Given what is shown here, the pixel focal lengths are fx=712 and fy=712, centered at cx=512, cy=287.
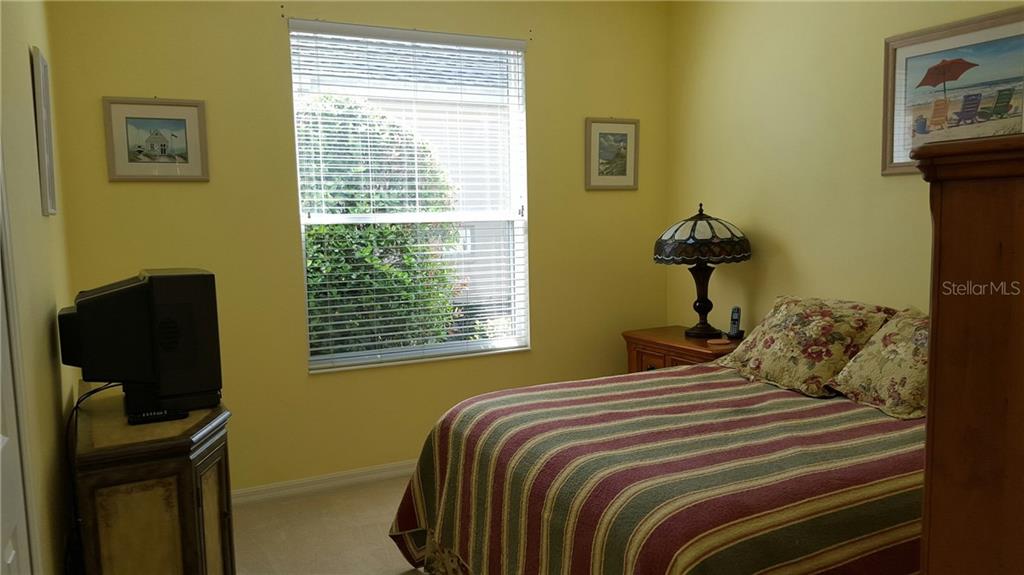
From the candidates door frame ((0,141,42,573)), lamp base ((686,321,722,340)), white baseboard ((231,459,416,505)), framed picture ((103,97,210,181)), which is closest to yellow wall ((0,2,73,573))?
door frame ((0,141,42,573))

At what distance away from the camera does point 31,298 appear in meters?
1.75

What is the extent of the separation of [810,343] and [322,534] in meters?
2.19

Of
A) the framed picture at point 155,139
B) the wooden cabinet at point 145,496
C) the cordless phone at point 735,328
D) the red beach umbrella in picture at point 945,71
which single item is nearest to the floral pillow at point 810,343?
the cordless phone at point 735,328

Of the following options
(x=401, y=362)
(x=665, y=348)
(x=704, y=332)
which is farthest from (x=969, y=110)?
(x=401, y=362)

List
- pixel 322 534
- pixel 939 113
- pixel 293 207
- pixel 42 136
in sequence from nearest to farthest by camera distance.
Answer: pixel 42 136, pixel 939 113, pixel 322 534, pixel 293 207

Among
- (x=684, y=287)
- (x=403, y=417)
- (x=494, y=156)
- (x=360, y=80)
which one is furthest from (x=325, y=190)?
(x=684, y=287)

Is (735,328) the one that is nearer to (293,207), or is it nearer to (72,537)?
(293,207)

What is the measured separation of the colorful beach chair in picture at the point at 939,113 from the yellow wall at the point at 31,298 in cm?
304

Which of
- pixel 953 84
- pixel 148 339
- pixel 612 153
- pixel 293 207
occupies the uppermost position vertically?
pixel 953 84

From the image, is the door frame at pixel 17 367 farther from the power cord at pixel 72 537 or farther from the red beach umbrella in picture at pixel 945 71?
the red beach umbrella in picture at pixel 945 71

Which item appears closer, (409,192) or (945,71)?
(945,71)

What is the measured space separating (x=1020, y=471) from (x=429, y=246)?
3127 millimetres

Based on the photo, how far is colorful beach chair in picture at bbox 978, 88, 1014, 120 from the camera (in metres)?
2.56

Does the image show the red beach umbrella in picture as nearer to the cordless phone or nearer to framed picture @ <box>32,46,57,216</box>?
the cordless phone
